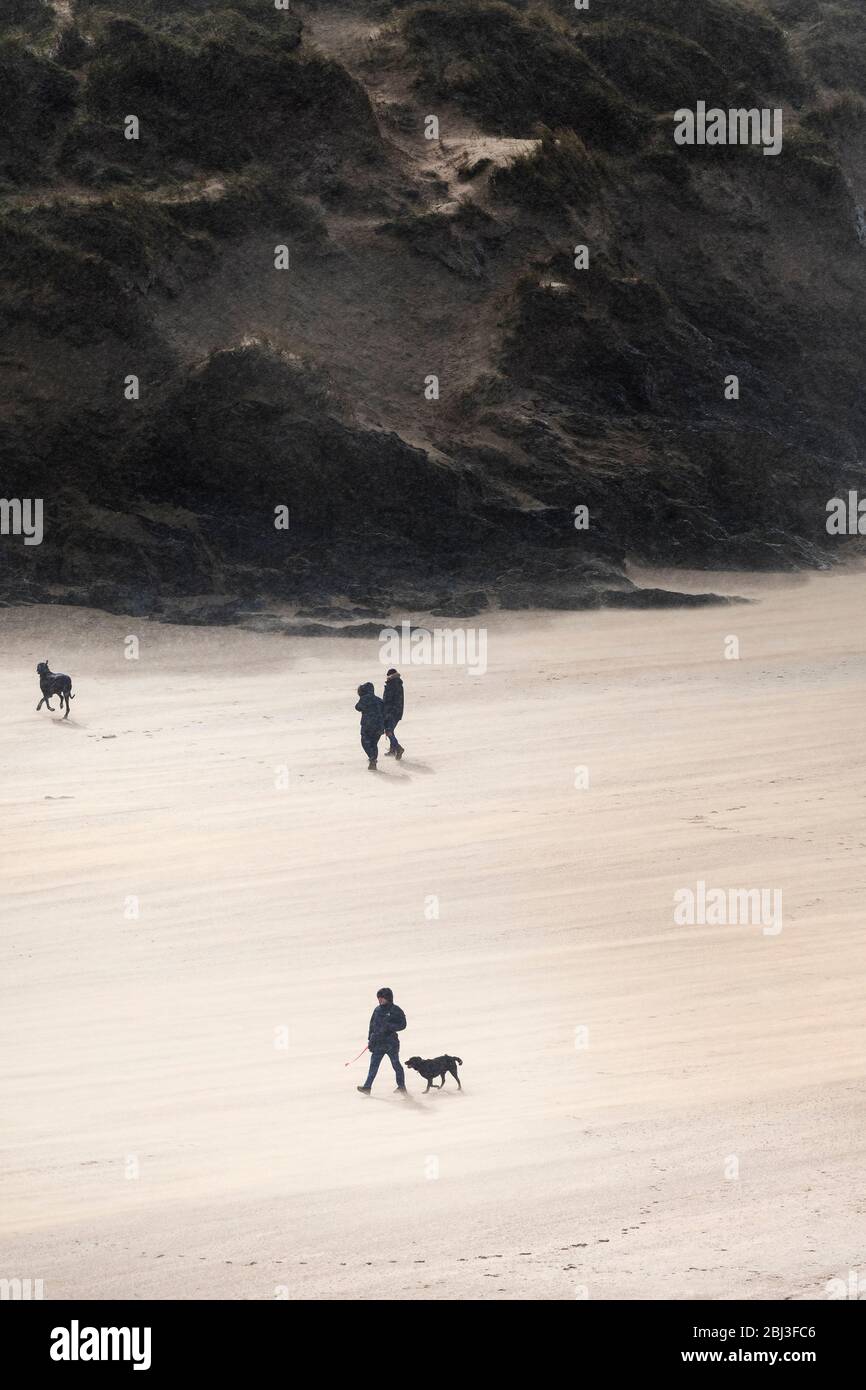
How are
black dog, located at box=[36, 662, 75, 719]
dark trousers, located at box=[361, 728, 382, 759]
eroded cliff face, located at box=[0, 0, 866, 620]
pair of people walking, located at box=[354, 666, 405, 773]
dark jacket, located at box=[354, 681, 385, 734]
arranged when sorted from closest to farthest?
1. dark jacket, located at box=[354, 681, 385, 734]
2. pair of people walking, located at box=[354, 666, 405, 773]
3. dark trousers, located at box=[361, 728, 382, 759]
4. black dog, located at box=[36, 662, 75, 719]
5. eroded cliff face, located at box=[0, 0, 866, 620]

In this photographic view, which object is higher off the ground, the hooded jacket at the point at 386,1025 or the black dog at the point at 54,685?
the black dog at the point at 54,685

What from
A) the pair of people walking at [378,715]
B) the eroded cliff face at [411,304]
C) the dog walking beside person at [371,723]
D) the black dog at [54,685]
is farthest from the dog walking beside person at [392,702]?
the eroded cliff face at [411,304]

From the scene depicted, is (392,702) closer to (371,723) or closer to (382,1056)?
(371,723)

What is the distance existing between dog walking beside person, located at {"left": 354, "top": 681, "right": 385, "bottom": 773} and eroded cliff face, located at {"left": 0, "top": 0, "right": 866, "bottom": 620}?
7.59 meters

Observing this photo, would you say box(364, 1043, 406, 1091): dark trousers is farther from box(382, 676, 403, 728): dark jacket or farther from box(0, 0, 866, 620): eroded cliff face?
box(0, 0, 866, 620): eroded cliff face

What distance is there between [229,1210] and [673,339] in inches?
1072

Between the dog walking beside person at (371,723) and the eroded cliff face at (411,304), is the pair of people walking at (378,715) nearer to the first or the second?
the dog walking beside person at (371,723)

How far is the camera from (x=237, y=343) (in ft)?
101

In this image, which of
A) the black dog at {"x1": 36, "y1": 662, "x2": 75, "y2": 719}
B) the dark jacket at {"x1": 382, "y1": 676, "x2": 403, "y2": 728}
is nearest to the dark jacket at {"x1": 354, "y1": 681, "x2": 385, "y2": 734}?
the dark jacket at {"x1": 382, "y1": 676, "x2": 403, "y2": 728}

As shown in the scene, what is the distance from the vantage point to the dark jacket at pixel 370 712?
20.4 metres

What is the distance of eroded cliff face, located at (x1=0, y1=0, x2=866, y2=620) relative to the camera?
29938 millimetres

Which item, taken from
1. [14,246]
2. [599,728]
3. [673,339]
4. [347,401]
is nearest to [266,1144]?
[599,728]

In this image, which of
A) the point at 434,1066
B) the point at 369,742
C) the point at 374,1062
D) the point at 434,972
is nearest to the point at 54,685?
the point at 369,742

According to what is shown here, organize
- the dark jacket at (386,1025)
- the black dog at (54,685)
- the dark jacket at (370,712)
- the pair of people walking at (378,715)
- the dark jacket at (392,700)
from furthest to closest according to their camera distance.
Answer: the black dog at (54,685) < the dark jacket at (392,700) < the pair of people walking at (378,715) < the dark jacket at (370,712) < the dark jacket at (386,1025)
